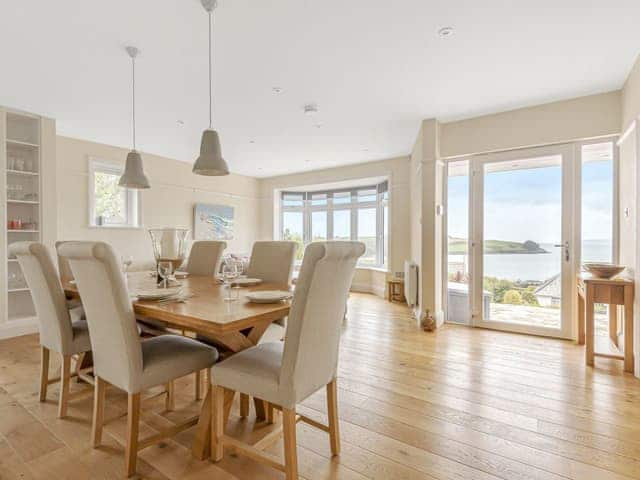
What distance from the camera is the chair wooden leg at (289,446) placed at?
4.24ft

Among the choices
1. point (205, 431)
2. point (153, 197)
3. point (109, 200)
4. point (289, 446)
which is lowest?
point (205, 431)

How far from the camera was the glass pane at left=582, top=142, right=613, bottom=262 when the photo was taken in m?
3.25

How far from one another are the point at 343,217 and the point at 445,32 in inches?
202

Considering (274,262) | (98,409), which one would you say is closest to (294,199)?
(274,262)

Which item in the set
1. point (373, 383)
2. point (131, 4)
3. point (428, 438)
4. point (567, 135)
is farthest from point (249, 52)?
point (567, 135)

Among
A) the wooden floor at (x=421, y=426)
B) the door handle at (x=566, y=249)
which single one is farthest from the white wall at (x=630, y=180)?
the wooden floor at (x=421, y=426)

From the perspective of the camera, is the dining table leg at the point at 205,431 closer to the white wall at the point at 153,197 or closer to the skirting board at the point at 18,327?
the skirting board at the point at 18,327

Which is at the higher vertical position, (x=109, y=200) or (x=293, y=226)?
(x=109, y=200)

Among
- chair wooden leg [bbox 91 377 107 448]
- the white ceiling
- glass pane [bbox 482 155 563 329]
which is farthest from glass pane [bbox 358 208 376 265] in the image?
chair wooden leg [bbox 91 377 107 448]

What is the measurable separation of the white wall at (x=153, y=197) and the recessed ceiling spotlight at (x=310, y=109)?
3.19 m

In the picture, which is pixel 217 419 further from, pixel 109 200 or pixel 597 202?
pixel 109 200

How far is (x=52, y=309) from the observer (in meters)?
1.89

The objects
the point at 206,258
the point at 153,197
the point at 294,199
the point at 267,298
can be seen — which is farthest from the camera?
the point at 294,199

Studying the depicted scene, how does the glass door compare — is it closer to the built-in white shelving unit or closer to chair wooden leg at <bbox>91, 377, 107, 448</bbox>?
chair wooden leg at <bbox>91, 377, 107, 448</bbox>
